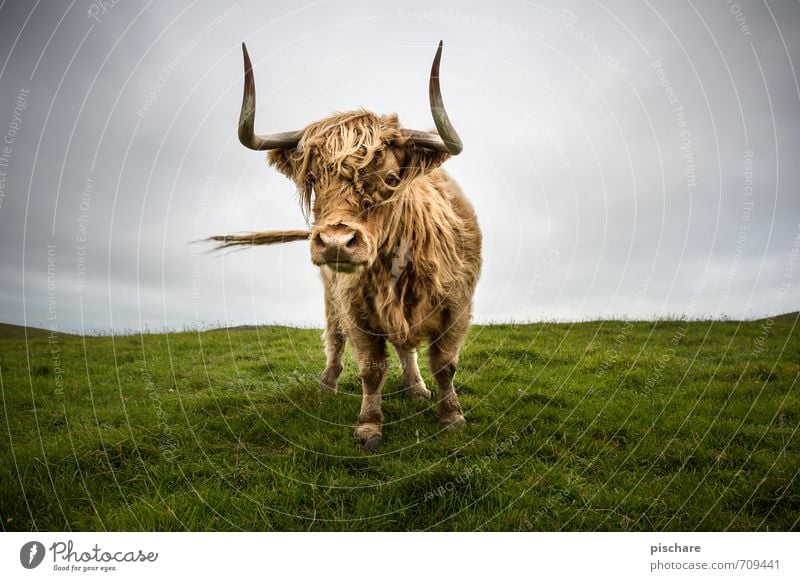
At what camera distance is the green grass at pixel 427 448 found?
3301 mm

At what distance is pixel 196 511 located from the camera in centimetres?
326

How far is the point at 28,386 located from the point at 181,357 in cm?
238

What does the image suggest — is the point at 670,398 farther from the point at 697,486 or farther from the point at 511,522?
the point at 511,522

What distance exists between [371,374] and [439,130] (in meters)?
2.51

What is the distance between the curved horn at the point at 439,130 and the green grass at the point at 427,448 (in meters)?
2.62

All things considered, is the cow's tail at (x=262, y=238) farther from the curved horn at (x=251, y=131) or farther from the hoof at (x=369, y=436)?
the hoof at (x=369, y=436)

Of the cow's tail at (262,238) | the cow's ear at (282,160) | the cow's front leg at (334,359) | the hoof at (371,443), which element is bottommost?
the hoof at (371,443)

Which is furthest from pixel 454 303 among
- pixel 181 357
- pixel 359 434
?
pixel 181 357

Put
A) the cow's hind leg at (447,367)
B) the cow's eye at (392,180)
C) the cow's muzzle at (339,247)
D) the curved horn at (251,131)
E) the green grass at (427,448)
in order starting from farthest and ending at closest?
1. the cow's hind leg at (447,367)
2. the cow's eye at (392,180)
3. the curved horn at (251,131)
4. the green grass at (427,448)
5. the cow's muzzle at (339,247)

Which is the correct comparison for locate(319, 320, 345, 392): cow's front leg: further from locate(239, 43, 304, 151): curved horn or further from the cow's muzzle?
the cow's muzzle

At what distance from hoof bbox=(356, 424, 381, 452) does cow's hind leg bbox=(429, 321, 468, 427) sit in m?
0.76

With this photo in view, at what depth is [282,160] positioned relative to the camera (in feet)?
14.5

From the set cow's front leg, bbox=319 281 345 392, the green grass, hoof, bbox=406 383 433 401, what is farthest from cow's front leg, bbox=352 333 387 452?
cow's front leg, bbox=319 281 345 392

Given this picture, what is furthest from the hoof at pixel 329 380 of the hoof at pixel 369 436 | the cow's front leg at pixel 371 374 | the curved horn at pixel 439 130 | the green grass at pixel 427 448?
the curved horn at pixel 439 130
